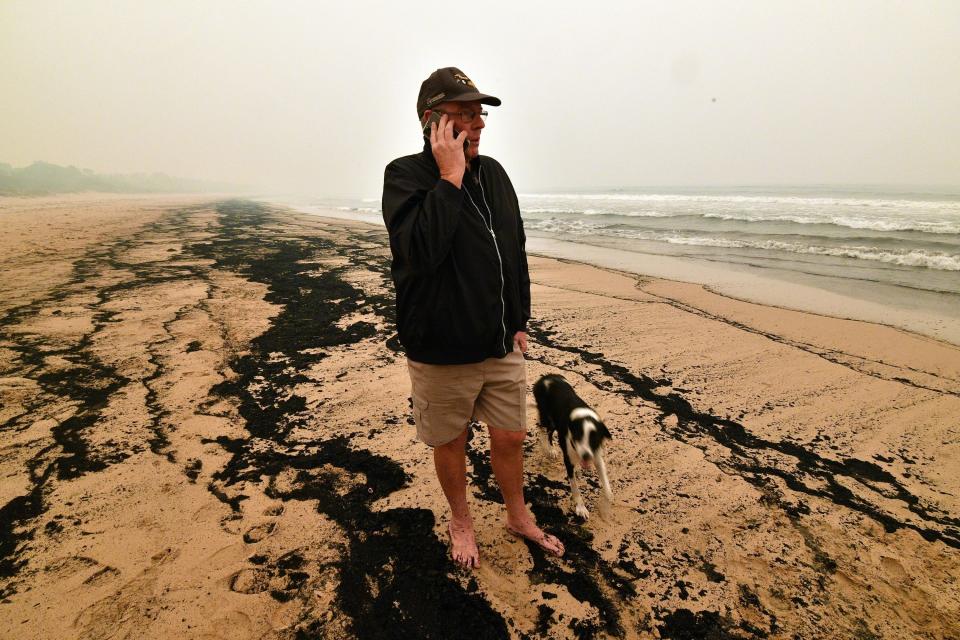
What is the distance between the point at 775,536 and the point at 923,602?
0.60 meters

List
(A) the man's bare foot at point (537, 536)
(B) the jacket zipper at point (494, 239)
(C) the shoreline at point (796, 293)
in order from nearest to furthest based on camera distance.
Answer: (B) the jacket zipper at point (494, 239) → (A) the man's bare foot at point (537, 536) → (C) the shoreline at point (796, 293)

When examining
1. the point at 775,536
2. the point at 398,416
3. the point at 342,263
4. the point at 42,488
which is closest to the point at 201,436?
the point at 42,488

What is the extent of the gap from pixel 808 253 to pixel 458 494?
1450 centimetres

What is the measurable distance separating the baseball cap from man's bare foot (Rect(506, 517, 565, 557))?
216cm

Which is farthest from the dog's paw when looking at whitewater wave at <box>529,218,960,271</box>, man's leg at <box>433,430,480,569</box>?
whitewater wave at <box>529,218,960,271</box>

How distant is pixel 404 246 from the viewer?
1591mm

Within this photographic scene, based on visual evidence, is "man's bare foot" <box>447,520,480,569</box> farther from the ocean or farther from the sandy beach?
the ocean

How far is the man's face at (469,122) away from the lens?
1754 millimetres

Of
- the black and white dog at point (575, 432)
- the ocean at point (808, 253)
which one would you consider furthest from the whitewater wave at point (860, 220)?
the black and white dog at point (575, 432)

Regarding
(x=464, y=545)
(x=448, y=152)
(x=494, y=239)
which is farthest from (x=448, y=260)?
(x=464, y=545)

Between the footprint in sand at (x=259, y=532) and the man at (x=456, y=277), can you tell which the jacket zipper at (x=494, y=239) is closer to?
the man at (x=456, y=277)

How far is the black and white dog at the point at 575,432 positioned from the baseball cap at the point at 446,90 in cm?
182

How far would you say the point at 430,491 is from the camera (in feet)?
9.09

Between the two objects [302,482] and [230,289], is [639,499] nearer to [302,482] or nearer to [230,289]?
[302,482]
